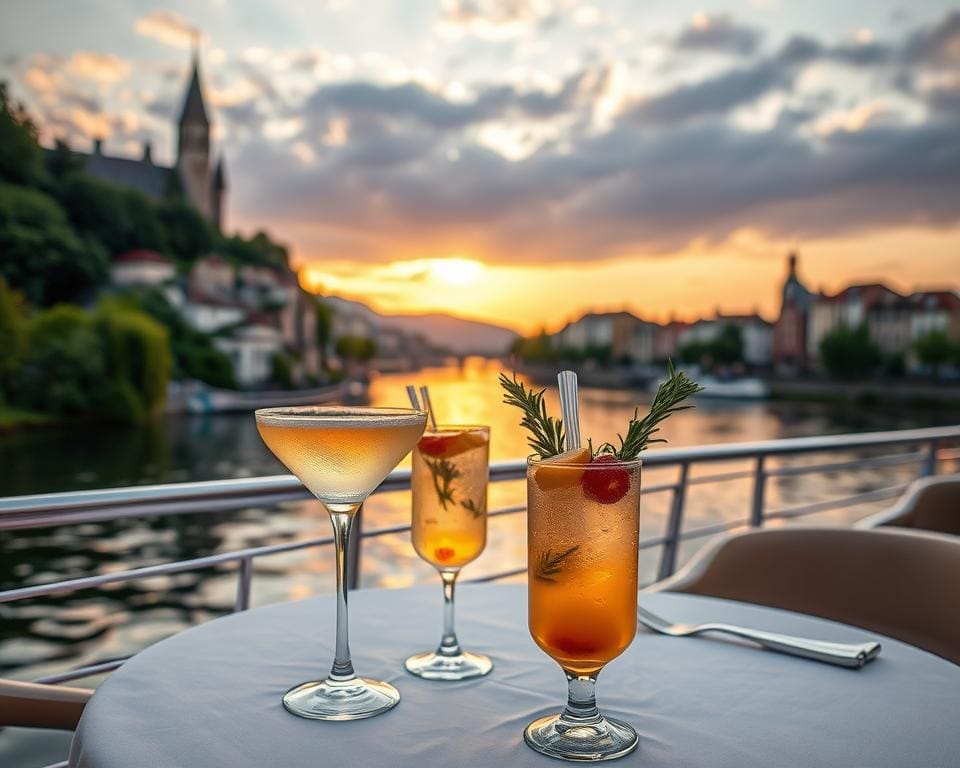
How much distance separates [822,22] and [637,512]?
161 ft

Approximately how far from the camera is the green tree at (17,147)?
51625 mm

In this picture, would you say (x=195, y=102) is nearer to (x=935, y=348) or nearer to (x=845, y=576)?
(x=935, y=348)

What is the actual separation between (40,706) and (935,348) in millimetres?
61997

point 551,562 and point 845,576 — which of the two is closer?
point 551,562

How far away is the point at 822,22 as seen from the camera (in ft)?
143

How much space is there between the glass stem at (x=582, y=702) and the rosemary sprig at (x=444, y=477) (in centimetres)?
28

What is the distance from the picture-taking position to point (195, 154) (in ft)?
240

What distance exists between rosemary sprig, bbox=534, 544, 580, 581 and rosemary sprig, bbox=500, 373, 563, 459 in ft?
0.33

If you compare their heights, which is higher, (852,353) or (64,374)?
(852,353)

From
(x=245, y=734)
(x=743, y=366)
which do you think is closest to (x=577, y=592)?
(x=245, y=734)

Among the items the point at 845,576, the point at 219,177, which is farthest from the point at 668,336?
the point at 845,576

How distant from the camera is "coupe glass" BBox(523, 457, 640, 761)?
733 mm

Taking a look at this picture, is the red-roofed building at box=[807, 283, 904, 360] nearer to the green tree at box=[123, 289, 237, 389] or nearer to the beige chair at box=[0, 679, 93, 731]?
the green tree at box=[123, 289, 237, 389]

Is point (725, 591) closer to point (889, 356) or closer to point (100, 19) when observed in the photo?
point (889, 356)
